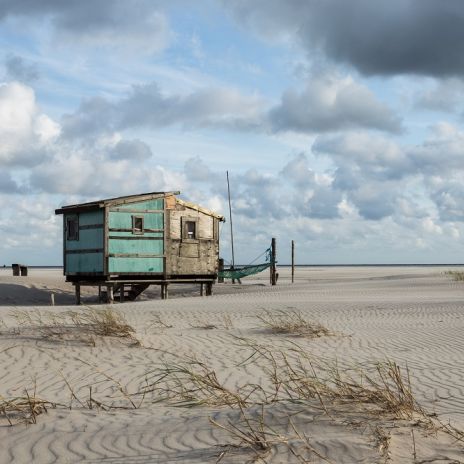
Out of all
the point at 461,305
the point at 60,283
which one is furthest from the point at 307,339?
the point at 60,283

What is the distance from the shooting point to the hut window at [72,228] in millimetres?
26562

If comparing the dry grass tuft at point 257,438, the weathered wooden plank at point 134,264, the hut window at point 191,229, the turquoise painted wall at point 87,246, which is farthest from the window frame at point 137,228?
the dry grass tuft at point 257,438

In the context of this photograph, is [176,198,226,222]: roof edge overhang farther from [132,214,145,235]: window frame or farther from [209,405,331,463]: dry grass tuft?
[209,405,331,463]: dry grass tuft

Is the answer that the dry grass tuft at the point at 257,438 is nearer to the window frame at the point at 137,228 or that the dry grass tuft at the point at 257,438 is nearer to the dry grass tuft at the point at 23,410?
the dry grass tuft at the point at 23,410

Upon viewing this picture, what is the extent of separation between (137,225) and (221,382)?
17.5m

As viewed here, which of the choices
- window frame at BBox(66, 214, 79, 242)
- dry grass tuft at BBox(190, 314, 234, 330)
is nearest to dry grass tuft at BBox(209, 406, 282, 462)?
dry grass tuft at BBox(190, 314, 234, 330)

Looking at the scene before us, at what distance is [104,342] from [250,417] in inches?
243

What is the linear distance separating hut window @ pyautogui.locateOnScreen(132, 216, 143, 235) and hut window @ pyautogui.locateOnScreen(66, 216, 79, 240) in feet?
8.19

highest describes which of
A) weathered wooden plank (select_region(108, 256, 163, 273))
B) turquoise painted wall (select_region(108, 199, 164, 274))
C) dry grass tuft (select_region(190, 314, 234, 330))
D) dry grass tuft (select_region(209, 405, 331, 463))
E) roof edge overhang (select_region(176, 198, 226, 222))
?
roof edge overhang (select_region(176, 198, 226, 222))

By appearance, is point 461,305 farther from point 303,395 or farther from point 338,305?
point 303,395

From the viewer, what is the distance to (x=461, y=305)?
65.0 feet

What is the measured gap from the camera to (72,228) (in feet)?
88.2

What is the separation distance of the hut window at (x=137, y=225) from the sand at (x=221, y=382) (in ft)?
18.9

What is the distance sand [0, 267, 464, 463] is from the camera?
4.89 m
